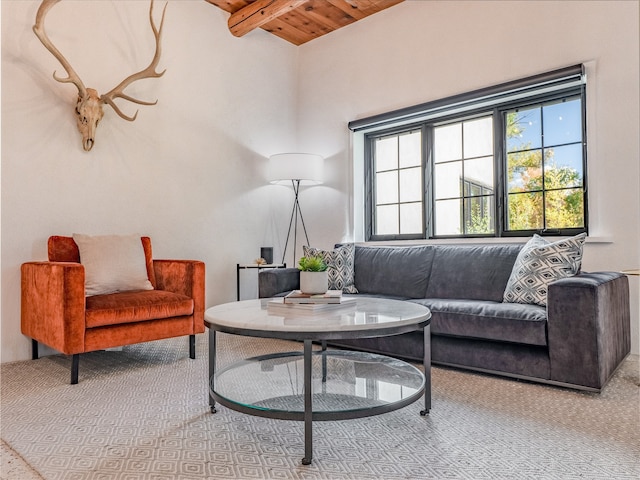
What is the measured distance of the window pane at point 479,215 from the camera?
3648 millimetres

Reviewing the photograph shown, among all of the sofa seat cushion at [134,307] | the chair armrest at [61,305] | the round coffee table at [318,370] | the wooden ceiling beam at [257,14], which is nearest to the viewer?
the round coffee table at [318,370]

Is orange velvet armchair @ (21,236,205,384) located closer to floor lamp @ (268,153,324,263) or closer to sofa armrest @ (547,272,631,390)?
floor lamp @ (268,153,324,263)

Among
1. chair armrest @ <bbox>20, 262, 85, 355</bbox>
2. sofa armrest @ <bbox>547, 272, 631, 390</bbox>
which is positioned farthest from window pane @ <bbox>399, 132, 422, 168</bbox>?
chair armrest @ <bbox>20, 262, 85, 355</bbox>

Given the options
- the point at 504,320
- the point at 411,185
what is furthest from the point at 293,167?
the point at 504,320

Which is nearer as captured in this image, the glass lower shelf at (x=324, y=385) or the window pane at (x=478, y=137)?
the glass lower shelf at (x=324, y=385)

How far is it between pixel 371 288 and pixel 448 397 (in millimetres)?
1461

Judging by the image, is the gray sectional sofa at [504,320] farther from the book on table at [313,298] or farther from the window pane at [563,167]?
the book on table at [313,298]

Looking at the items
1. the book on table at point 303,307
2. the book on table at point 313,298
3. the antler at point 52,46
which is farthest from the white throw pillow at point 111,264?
the book on table at point 313,298

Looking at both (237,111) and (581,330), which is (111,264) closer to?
(237,111)

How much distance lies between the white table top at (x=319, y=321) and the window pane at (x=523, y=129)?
205cm

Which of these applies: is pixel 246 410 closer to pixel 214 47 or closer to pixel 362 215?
pixel 362 215

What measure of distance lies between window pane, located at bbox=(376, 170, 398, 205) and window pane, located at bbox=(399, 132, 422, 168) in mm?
151

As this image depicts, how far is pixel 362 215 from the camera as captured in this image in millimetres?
4500

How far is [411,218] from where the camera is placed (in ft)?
13.8
